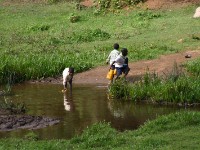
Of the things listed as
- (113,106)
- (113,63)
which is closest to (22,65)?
(113,63)

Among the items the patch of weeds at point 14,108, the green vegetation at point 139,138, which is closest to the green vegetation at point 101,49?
the green vegetation at point 139,138

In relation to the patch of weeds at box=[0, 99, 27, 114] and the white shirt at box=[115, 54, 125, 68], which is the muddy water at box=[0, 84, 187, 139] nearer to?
the patch of weeds at box=[0, 99, 27, 114]

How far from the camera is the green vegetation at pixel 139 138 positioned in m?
10.6

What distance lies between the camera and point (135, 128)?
12.7 m

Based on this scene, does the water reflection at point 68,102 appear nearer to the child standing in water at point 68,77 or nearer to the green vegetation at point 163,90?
the child standing in water at point 68,77

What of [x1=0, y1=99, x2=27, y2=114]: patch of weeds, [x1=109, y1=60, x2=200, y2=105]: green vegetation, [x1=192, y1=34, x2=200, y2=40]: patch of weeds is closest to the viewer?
[x1=0, y1=99, x2=27, y2=114]: patch of weeds

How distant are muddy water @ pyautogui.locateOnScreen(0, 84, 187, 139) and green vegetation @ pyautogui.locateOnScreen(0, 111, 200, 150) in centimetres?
71

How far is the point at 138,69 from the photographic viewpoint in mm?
20812

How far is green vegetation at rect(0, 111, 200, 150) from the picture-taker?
10.6 metres

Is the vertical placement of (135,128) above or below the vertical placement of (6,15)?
below

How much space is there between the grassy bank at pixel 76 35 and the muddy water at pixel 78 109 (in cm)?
216

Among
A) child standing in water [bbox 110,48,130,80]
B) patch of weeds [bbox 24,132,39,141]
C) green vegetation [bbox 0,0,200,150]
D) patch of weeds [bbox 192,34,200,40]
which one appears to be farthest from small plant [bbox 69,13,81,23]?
patch of weeds [bbox 24,132,39,141]

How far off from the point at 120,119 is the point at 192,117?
6.66 feet

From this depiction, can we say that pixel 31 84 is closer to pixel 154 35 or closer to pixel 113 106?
pixel 113 106
